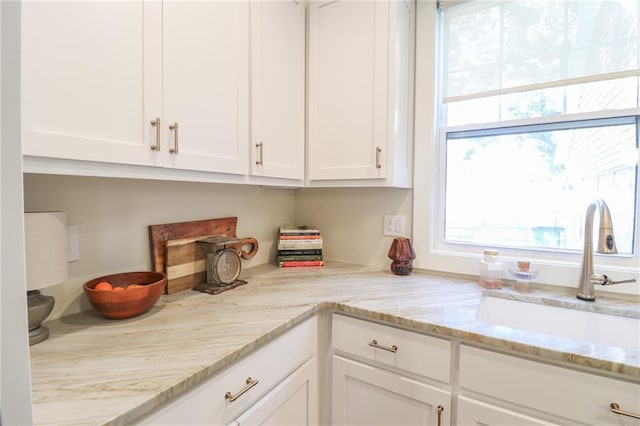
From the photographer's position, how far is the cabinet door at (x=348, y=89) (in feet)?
4.85

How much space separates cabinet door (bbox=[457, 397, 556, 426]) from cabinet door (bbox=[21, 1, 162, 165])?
124 centimetres

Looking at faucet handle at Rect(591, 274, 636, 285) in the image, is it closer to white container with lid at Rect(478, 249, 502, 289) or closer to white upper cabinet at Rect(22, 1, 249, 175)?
white container with lid at Rect(478, 249, 502, 289)

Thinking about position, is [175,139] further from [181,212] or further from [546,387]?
[546,387]

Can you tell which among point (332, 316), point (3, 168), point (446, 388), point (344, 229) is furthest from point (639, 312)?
point (3, 168)

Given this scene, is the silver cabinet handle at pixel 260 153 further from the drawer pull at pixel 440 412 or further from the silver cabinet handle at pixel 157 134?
the drawer pull at pixel 440 412

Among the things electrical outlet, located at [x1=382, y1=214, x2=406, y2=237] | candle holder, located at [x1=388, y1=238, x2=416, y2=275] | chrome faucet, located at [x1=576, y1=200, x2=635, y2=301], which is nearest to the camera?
chrome faucet, located at [x1=576, y1=200, x2=635, y2=301]

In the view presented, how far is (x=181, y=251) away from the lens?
1.34 meters

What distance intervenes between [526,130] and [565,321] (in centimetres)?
86

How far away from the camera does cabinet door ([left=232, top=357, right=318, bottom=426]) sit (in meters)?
0.96

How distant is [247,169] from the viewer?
4.35 feet

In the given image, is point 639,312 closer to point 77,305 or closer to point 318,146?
point 318,146

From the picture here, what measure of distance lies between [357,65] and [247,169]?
747 millimetres

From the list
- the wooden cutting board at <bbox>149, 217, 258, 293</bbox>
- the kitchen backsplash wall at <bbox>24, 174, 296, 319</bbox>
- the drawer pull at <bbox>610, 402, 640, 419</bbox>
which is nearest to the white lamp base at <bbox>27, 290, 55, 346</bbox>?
the kitchen backsplash wall at <bbox>24, 174, 296, 319</bbox>

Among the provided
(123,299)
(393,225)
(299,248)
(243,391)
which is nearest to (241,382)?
(243,391)
